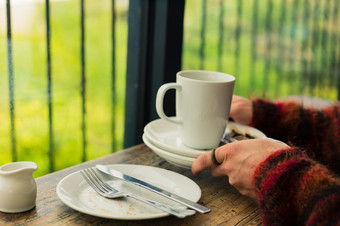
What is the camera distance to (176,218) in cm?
74

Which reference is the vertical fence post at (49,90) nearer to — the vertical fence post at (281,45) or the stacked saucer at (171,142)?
the stacked saucer at (171,142)

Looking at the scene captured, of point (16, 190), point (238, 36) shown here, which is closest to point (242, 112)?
point (16, 190)

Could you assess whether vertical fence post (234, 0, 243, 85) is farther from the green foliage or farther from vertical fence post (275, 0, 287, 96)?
the green foliage

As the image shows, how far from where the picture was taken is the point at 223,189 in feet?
2.95

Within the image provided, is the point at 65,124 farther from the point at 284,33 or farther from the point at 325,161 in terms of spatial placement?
the point at 284,33

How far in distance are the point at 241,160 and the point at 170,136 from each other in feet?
0.94

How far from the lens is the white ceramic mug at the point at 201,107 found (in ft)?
3.00

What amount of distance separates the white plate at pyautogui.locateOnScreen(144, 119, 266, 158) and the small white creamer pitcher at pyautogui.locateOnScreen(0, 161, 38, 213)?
326 mm

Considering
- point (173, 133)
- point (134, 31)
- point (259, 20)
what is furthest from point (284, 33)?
point (173, 133)

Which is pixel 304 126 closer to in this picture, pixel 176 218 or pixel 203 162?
pixel 203 162

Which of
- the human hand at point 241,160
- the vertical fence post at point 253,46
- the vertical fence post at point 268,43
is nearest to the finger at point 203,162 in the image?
the human hand at point 241,160

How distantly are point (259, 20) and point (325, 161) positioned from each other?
5.38 ft

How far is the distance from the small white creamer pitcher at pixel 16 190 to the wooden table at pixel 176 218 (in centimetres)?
2

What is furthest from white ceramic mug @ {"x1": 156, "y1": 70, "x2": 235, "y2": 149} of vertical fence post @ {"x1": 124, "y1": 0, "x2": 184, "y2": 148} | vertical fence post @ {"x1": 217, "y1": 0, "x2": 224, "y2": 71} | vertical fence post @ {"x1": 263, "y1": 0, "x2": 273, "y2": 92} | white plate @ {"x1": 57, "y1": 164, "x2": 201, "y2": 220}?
vertical fence post @ {"x1": 263, "y1": 0, "x2": 273, "y2": 92}
